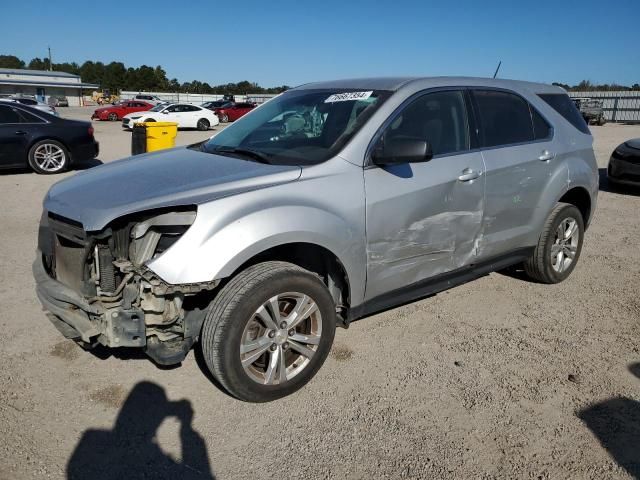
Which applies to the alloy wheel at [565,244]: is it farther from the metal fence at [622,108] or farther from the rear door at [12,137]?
the metal fence at [622,108]

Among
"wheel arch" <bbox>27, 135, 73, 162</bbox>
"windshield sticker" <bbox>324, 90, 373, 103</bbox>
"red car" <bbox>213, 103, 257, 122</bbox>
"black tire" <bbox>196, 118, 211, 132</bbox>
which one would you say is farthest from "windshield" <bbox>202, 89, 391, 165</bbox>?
"red car" <bbox>213, 103, 257, 122</bbox>

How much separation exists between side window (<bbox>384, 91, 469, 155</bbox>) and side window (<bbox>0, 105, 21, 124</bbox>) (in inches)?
382

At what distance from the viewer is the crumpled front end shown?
2.65 m

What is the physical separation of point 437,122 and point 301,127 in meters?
0.98

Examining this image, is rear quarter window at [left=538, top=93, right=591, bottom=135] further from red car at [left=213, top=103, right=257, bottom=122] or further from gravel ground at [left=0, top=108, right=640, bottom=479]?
red car at [left=213, top=103, right=257, bottom=122]

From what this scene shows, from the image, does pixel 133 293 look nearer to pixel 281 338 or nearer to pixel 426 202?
pixel 281 338

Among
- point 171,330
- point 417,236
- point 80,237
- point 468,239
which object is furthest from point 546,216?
point 80,237

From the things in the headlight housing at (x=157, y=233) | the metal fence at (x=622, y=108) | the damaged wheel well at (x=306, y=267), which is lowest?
the damaged wheel well at (x=306, y=267)

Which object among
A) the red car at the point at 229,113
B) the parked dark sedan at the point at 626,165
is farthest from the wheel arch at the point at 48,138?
the red car at the point at 229,113

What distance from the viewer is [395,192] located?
10.7ft

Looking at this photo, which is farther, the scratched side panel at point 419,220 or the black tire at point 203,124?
the black tire at point 203,124

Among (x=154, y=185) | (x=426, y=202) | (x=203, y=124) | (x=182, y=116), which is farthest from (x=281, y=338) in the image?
(x=203, y=124)

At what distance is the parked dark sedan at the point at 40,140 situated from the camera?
10172 millimetres

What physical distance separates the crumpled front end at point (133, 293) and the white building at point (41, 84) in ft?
229
